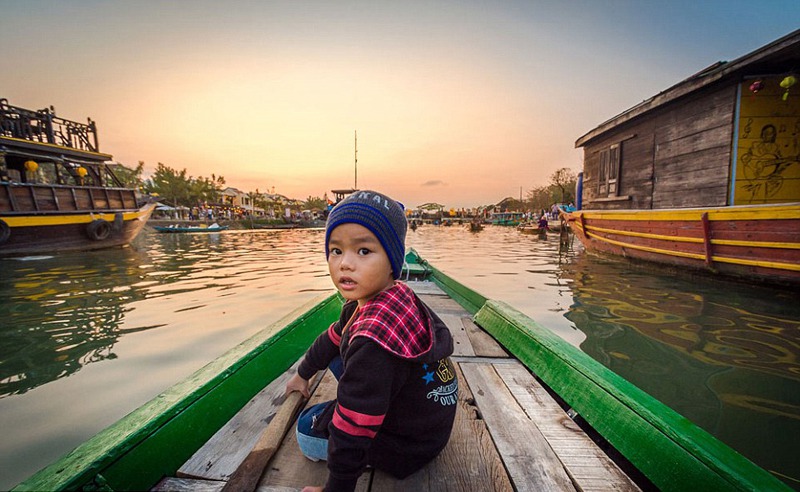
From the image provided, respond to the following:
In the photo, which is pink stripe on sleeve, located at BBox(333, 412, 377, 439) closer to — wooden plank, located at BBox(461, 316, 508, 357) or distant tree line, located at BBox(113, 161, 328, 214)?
wooden plank, located at BBox(461, 316, 508, 357)

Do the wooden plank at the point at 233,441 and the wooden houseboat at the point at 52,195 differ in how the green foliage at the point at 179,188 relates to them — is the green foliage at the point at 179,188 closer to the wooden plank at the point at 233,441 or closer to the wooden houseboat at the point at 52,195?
the wooden houseboat at the point at 52,195

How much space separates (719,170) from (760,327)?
12.7 ft

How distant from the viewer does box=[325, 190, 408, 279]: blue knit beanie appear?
127 cm

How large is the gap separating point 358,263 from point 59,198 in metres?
16.6

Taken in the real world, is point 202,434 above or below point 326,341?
below

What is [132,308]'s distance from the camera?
538 centimetres

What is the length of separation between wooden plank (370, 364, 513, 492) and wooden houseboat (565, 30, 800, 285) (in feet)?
21.1

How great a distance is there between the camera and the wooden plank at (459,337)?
2.66 m

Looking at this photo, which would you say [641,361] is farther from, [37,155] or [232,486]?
[37,155]

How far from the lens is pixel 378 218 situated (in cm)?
128

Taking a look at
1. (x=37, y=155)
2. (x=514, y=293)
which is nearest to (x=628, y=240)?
(x=514, y=293)

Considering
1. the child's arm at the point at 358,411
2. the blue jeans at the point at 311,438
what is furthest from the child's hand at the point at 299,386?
the child's arm at the point at 358,411

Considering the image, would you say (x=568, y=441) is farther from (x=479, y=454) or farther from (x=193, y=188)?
(x=193, y=188)

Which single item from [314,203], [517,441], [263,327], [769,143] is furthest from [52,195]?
[314,203]
